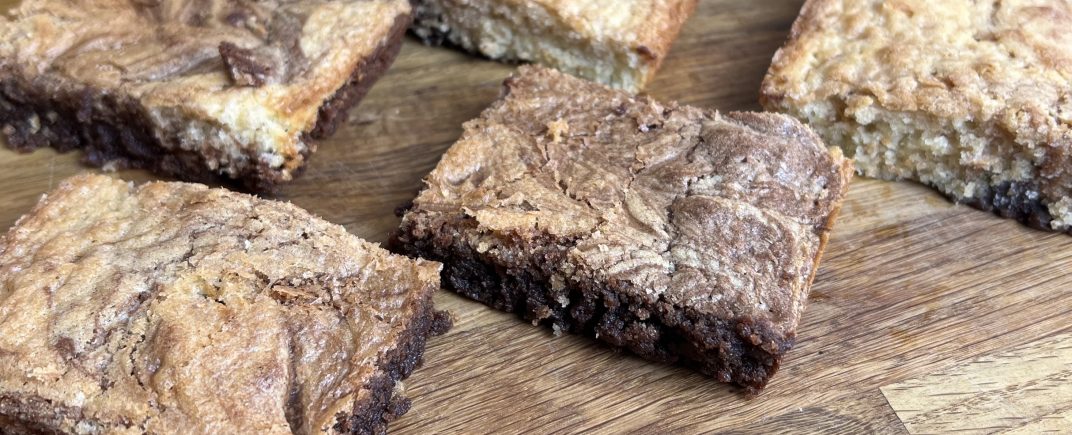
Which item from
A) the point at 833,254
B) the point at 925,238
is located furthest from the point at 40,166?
the point at 925,238

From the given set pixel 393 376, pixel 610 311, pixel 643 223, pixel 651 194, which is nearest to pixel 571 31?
pixel 651 194

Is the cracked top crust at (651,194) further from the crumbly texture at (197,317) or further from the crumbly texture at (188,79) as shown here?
the crumbly texture at (188,79)

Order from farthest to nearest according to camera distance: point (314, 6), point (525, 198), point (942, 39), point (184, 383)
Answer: point (314, 6), point (942, 39), point (525, 198), point (184, 383)

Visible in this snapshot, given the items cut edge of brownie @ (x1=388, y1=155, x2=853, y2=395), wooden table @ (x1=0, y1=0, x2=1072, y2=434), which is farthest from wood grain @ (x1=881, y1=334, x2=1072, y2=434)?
cut edge of brownie @ (x1=388, y1=155, x2=853, y2=395)

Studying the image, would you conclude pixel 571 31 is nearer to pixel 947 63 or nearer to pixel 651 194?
pixel 651 194

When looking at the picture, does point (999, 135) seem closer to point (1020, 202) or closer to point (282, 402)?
point (1020, 202)

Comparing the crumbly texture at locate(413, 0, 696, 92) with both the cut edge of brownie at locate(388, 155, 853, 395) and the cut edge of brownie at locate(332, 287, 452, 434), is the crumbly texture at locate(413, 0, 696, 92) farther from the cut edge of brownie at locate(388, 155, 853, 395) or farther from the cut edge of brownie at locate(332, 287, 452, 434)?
the cut edge of brownie at locate(332, 287, 452, 434)

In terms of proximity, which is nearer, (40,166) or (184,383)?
(184,383)

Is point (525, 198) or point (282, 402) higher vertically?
point (525, 198)
